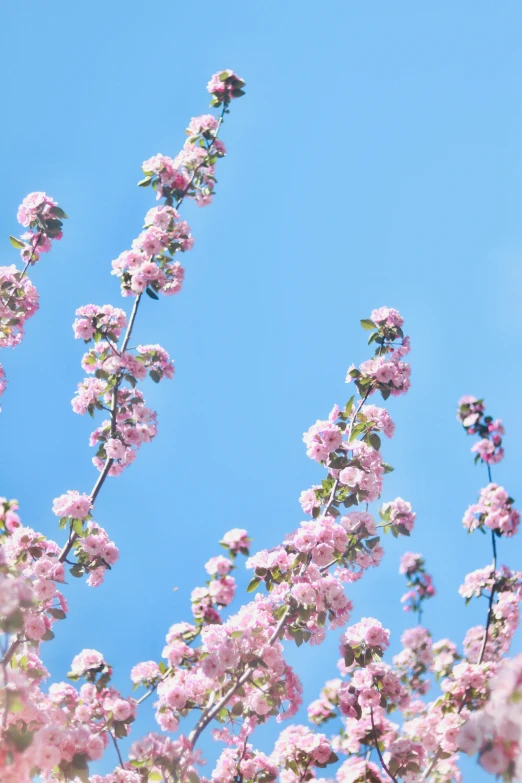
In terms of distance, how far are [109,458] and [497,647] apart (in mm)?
4317

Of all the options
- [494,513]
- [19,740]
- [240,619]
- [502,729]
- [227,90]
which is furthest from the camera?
[227,90]

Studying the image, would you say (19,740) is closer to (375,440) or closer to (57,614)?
(57,614)

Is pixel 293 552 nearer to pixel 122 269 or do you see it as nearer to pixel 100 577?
pixel 100 577

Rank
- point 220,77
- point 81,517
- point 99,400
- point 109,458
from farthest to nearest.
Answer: point 220,77
point 99,400
point 109,458
point 81,517

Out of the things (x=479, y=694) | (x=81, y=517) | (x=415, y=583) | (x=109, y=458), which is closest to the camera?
(x=479, y=694)

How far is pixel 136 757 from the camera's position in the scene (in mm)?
4535

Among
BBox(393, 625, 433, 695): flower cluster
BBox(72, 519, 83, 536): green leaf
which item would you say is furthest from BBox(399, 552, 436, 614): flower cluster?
BBox(72, 519, 83, 536): green leaf

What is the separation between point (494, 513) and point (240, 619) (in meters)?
3.10

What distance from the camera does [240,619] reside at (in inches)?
196

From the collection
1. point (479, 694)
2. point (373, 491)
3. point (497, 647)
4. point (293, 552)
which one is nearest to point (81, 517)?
point (293, 552)

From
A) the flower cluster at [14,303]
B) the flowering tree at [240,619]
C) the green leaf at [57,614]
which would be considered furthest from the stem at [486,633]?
the flower cluster at [14,303]

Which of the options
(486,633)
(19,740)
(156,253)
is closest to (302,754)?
(486,633)

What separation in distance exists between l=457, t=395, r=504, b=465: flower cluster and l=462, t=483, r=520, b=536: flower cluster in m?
0.32

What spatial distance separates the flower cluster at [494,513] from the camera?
6789mm
